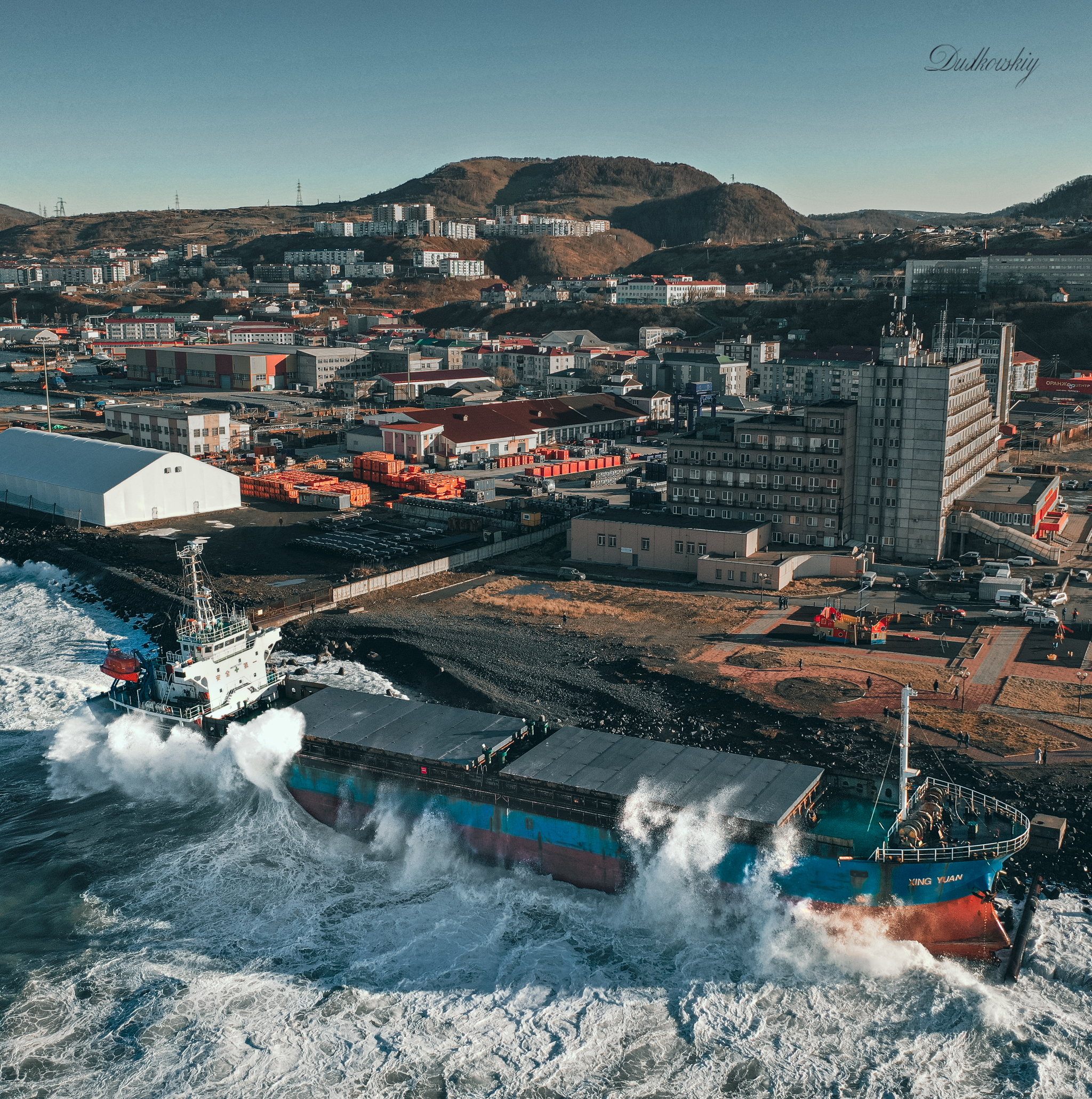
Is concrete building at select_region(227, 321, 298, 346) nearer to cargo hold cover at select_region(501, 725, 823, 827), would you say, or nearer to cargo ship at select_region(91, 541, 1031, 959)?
cargo ship at select_region(91, 541, 1031, 959)

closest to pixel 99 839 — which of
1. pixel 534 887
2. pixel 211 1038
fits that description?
pixel 211 1038

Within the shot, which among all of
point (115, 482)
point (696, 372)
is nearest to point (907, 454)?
point (115, 482)

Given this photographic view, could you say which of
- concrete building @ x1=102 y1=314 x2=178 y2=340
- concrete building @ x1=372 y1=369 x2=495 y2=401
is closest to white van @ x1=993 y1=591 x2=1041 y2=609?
concrete building @ x1=372 y1=369 x2=495 y2=401

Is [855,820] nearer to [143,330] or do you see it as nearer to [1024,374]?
[1024,374]

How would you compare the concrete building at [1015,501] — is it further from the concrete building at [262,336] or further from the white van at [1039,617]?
the concrete building at [262,336]

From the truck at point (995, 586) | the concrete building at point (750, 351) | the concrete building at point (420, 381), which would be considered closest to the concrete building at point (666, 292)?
the concrete building at point (750, 351)

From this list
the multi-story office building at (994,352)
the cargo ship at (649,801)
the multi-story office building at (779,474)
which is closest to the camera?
the cargo ship at (649,801)
